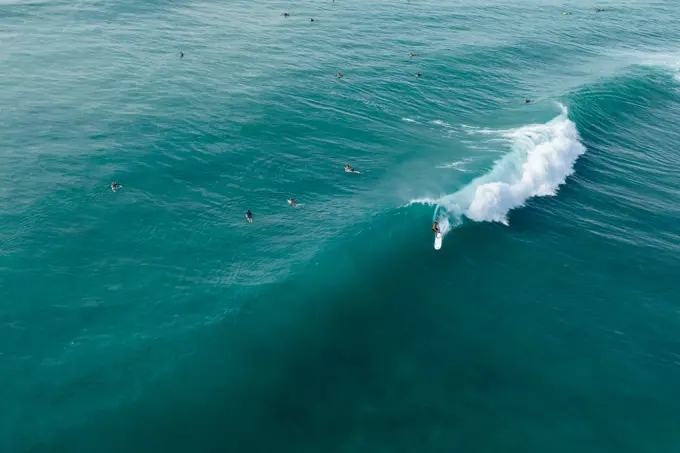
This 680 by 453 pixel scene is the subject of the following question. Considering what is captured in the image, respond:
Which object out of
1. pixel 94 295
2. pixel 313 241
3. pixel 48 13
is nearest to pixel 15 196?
pixel 94 295

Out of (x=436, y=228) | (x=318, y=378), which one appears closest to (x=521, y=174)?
(x=436, y=228)

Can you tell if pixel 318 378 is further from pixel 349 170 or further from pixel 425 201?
pixel 349 170

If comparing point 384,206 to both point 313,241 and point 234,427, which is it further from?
point 234,427

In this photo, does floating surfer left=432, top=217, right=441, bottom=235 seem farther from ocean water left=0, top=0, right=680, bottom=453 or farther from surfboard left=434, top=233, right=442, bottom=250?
ocean water left=0, top=0, right=680, bottom=453

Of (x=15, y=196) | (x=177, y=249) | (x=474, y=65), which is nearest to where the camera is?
(x=177, y=249)

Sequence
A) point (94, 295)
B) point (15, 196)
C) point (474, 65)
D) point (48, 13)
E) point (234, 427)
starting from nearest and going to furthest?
point (234, 427), point (94, 295), point (15, 196), point (474, 65), point (48, 13)

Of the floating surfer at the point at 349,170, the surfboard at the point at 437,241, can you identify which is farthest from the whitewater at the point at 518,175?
the floating surfer at the point at 349,170

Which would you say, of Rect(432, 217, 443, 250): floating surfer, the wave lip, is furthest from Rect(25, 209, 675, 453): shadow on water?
the wave lip

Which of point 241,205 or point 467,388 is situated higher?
point 241,205

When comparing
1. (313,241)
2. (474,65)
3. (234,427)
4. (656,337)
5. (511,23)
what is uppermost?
(511,23)
